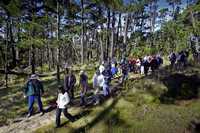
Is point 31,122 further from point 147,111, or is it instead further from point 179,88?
point 179,88

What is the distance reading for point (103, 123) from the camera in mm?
14062

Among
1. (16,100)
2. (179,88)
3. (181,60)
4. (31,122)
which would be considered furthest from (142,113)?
A: (181,60)

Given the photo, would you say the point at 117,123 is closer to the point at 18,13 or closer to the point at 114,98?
the point at 114,98

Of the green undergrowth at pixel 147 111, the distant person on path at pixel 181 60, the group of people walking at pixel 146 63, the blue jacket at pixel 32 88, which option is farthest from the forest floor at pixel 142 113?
the distant person on path at pixel 181 60

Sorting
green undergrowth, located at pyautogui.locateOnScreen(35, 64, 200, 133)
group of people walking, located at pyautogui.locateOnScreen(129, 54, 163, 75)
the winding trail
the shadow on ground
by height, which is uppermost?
group of people walking, located at pyautogui.locateOnScreen(129, 54, 163, 75)

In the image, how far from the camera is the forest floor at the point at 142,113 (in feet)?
44.7

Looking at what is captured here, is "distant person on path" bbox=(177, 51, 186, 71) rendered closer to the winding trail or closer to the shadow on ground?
the shadow on ground

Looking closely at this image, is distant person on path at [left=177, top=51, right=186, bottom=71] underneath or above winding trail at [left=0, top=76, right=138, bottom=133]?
above

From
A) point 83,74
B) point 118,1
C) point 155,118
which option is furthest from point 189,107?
point 118,1

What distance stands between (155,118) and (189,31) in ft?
87.4

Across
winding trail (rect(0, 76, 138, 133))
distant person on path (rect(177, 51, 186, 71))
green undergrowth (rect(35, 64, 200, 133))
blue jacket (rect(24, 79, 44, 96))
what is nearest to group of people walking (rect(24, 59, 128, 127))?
blue jacket (rect(24, 79, 44, 96))

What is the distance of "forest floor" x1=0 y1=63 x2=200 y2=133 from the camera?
1362 centimetres

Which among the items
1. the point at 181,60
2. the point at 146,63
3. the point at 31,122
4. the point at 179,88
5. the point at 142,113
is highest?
the point at 181,60

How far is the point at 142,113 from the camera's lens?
580 inches
